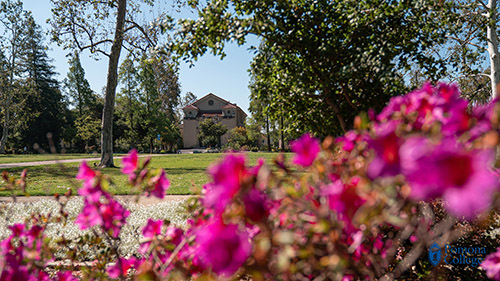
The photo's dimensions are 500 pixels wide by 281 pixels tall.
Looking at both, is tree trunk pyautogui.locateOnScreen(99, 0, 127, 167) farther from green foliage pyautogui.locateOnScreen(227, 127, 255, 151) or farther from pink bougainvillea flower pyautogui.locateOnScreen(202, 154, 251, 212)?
green foliage pyautogui.locateOnScreen(227, 127, 255, 151)

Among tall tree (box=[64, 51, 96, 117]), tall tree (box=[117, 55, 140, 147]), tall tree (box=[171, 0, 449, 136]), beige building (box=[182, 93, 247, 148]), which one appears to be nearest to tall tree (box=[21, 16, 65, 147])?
tall tree (box=[64, 51, 96, 117])

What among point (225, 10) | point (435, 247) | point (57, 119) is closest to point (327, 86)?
point (225, 10)

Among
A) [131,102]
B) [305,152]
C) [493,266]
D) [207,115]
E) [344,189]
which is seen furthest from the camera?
[207,115]

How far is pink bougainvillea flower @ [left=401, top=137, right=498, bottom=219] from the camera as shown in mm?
409

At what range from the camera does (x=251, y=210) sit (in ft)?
2.05

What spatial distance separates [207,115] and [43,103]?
924 inches

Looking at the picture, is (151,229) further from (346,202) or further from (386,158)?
(386,158)

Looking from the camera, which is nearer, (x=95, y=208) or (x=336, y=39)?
(x=95, y=208)

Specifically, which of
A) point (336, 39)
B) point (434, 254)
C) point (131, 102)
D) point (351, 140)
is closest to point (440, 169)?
point (351, 140)

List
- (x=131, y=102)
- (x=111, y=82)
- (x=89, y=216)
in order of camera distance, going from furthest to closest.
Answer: (x=131, y=102) → (x=111, y=82) → (x=89, y=216)

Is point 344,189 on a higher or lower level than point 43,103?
lower

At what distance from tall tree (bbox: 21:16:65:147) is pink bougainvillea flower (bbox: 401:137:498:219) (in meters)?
42.1

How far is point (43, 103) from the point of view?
124ft

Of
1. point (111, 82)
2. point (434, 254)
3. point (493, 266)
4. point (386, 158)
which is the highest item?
point (111, 82)
